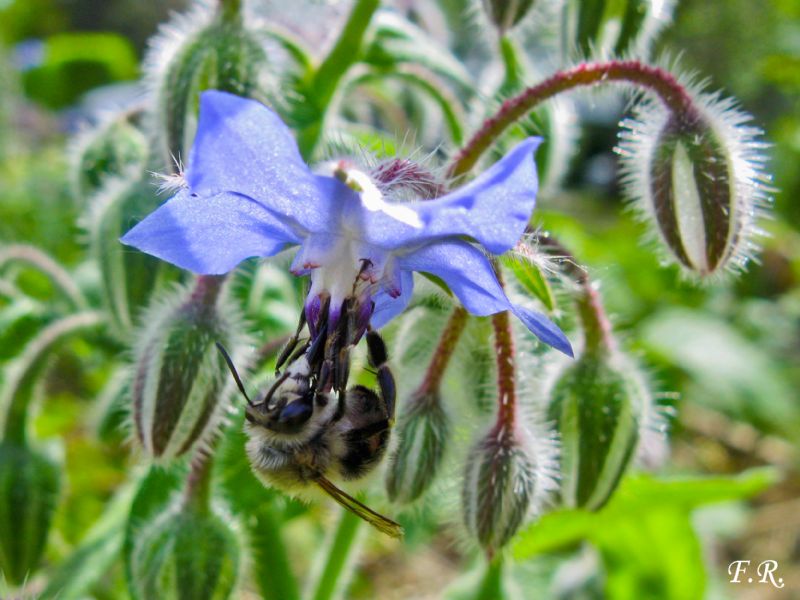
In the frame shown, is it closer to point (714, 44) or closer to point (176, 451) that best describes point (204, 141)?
point (176, 451)

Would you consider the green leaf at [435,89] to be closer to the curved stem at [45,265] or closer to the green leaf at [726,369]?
the curved stem at [45,265]

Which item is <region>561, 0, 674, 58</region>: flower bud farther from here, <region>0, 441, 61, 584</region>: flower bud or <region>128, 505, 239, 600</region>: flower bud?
<region>0, 441, 61, 584</region>: flower bud

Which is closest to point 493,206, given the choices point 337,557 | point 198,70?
point 198,70

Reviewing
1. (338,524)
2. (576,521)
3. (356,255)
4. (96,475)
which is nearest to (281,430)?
(356,255)

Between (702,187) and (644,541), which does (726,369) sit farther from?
(702,187)

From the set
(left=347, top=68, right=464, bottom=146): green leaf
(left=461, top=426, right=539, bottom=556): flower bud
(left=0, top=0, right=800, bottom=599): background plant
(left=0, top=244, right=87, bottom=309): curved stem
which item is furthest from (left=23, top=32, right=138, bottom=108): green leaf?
(left=461, top=426, right=539, bottom=556): flower bud

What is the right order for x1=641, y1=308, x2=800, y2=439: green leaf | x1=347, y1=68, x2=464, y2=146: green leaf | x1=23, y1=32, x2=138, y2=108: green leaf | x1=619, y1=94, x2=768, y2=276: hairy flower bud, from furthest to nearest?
x1=23, y1=32, x2=138, y2=108: green leaf < x1=641, y1=308, x2=800, y2=439: green leaf < x1=347, y1=68, x2=464, y2=146: green leaf < x1=619, y1=94, x2=768, y2=276: hairy flower bud
